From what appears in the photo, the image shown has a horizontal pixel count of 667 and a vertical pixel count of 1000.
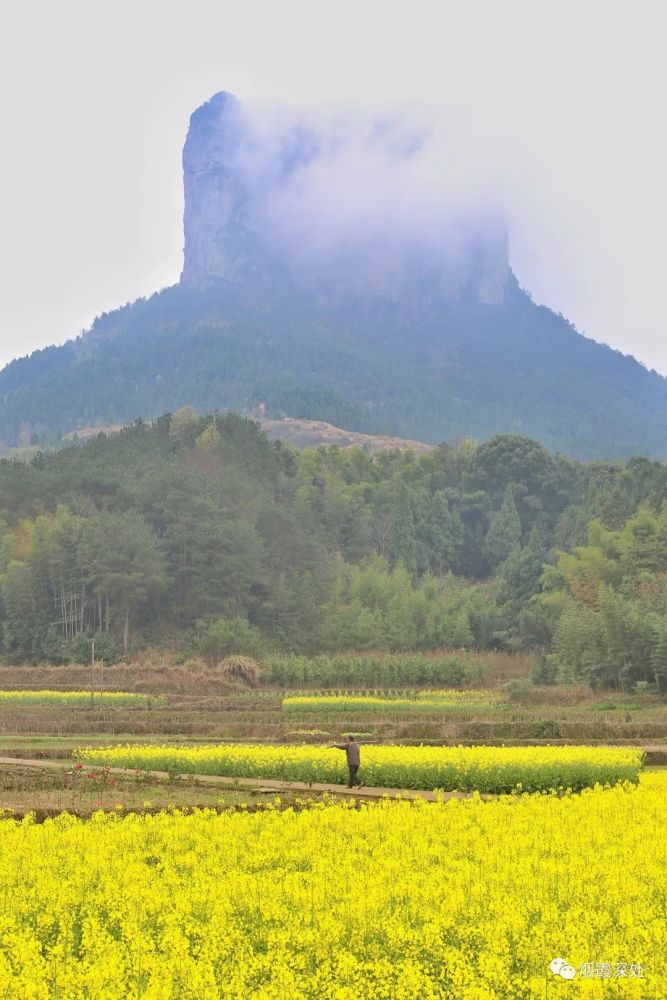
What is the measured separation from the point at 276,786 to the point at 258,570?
61.0 metres

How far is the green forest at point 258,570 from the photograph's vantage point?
238 ft

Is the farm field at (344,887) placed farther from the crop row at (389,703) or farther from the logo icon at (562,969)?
the crop row at (389,703)

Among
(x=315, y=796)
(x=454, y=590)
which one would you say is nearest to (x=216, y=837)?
(x=315, y=796)

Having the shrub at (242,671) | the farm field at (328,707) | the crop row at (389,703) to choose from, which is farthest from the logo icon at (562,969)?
the shrub at (242,671)

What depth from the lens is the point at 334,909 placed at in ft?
35.0

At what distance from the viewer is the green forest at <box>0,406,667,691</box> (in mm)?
A: 72438

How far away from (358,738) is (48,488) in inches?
2472

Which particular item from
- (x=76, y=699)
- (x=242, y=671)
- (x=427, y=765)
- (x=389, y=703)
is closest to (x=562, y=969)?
(x=427, y=765)

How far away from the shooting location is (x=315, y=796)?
23547 millimetres

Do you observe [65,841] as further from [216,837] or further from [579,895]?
[579,895]

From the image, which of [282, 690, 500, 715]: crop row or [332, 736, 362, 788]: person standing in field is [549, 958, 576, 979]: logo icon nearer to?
[332, 736, 362, 788]: person standing in field

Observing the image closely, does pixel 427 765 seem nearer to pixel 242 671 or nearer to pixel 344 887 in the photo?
pixel 344 887

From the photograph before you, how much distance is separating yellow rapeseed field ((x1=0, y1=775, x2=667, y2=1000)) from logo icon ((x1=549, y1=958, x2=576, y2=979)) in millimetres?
46

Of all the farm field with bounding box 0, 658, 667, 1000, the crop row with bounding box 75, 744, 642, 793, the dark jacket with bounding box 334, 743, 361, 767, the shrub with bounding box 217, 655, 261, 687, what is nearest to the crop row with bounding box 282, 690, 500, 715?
the shrub with bounding box 217, 655, 261, 687
